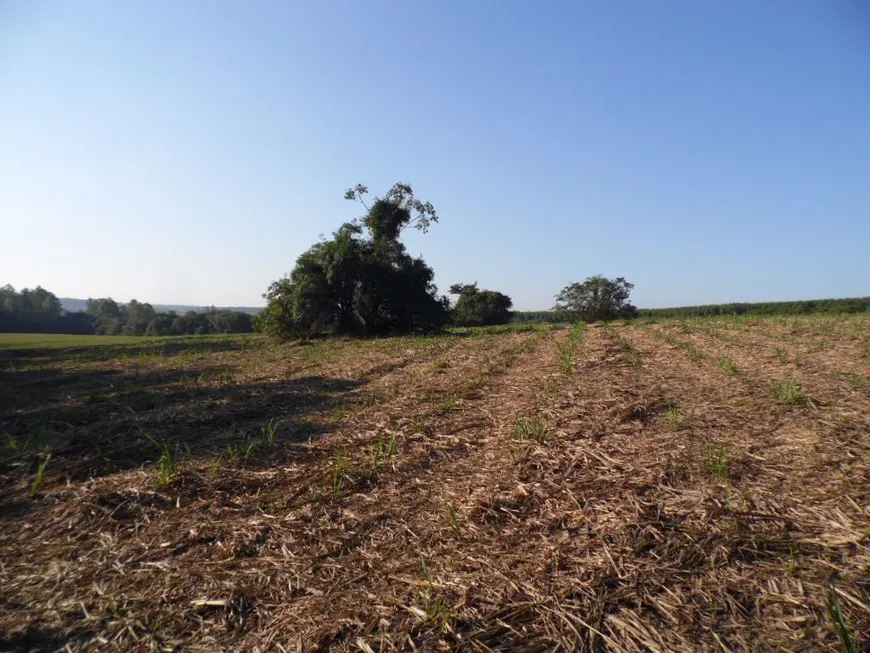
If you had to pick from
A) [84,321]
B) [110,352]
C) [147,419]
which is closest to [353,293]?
[110,352]

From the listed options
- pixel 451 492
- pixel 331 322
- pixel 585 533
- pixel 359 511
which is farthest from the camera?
pixel 331 322

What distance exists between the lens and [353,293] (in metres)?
26.8

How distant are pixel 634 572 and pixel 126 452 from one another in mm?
5196

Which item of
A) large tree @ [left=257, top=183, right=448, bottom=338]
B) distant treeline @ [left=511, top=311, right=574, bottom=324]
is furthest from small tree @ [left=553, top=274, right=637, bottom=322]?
large tree @ [left=257, top=183, right=448, bottom=338]

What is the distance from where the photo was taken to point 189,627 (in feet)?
7.58

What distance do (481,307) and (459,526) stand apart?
55.2m

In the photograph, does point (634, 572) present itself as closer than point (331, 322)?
Yes

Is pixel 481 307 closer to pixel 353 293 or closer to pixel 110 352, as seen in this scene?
pixel 353 293

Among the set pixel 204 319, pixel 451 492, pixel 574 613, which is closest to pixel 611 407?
pixel 451 492

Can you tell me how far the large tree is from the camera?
83.5ft

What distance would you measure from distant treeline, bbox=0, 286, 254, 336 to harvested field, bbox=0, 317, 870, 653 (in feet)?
193

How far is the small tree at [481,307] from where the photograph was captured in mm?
57500

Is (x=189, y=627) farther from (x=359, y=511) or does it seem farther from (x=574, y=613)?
(x=574, y=613)

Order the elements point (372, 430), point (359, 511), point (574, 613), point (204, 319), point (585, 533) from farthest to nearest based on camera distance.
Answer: point (204, 319) < point (372, 430) < point (359, 511) < point (585, 533) < point (574, 613)
